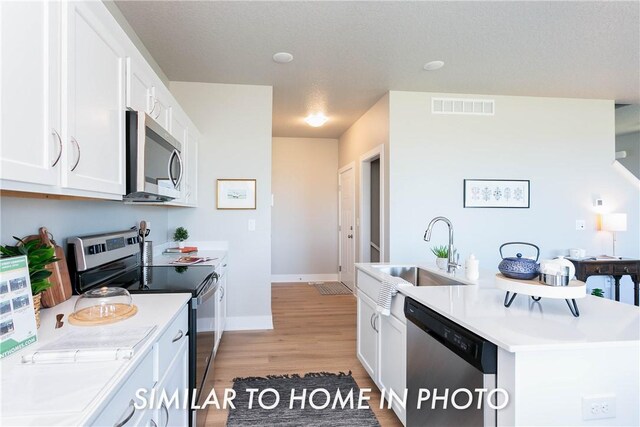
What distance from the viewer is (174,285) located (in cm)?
189

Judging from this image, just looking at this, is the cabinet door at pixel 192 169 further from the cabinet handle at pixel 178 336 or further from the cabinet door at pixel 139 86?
the cabinet handle at pixel 178 336

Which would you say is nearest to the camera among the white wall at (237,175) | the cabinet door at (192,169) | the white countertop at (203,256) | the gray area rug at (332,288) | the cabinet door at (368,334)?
A: the cabinet door at (368,334)

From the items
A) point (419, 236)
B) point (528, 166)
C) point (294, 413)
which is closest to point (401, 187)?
point (419, 236)

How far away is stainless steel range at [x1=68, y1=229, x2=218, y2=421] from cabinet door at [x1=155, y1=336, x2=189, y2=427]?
3.5 inches

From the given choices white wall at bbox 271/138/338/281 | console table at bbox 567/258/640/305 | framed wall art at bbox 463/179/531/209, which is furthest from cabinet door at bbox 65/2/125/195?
white wall at bbox 271/138/338/281

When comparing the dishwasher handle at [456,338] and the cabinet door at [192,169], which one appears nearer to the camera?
the dishwasher handle at [456,338]

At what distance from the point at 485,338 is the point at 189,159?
→ 2876 millimetres

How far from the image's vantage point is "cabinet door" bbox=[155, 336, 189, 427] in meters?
1.27

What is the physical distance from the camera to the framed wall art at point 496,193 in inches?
159

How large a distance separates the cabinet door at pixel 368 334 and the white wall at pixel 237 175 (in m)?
1.40

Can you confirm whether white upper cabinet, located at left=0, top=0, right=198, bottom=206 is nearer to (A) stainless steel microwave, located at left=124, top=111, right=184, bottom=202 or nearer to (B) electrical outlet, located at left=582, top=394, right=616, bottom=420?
(A) stainless steel microwave, located at left=124, top=111, right=184, bottom=202

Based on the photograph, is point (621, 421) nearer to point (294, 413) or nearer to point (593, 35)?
point (294, 413)

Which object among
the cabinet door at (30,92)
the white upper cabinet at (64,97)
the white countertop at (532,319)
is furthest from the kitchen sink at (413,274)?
the cabinet door at (30,92)

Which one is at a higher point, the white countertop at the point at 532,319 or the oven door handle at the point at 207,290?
the white countertop at the point at 532,319
